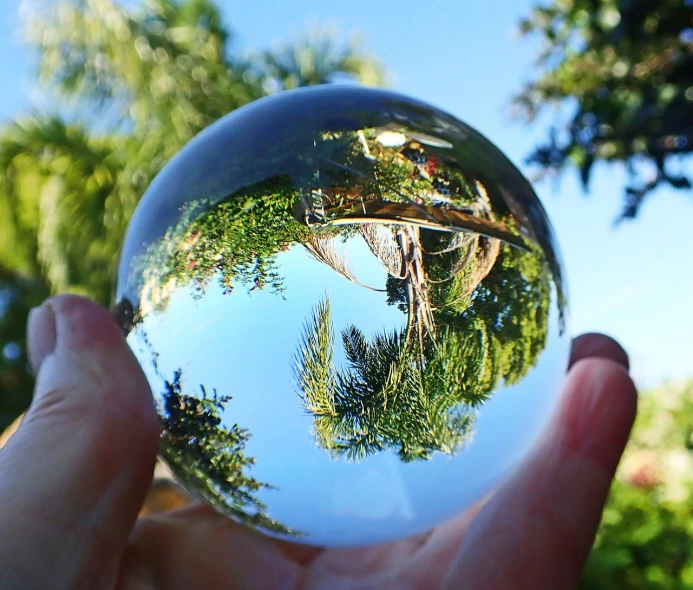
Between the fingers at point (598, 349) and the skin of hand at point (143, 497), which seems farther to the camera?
the fingers at point (598, 349)

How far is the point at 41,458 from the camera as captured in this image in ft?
3.78

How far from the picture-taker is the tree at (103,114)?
17.8 feet

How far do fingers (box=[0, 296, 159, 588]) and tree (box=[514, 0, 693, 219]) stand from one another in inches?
95.8

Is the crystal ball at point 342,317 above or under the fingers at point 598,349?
under

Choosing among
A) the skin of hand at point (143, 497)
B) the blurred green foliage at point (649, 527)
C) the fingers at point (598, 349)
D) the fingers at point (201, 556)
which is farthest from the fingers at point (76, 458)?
the blurred green foliage at point (649, 527)

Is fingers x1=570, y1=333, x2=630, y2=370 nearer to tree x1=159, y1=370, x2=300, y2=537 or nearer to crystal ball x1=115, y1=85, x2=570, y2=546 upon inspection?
crystal ball x1=115, y1=85, x2=570, y2=546

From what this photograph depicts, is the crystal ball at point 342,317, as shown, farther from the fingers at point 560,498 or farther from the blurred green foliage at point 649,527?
the blurred green foliage at point 649,527

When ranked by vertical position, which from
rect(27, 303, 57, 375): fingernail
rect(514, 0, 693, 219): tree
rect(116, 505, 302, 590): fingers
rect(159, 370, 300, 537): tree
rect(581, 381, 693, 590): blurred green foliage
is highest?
rect(514, 0, 693, 219): tree

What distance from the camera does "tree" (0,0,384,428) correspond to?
5430mm

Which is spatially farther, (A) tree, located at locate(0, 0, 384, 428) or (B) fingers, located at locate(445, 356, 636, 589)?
(A) tree, located at locate(0, 0, 384, 428)

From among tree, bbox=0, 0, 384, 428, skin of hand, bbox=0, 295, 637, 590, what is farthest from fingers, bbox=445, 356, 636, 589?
tree, bbox=0, 0, 384, 428

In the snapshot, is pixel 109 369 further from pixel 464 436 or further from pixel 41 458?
pixel 464 436

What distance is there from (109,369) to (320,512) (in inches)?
21.8

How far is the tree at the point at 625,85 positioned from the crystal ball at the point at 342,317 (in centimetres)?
197
